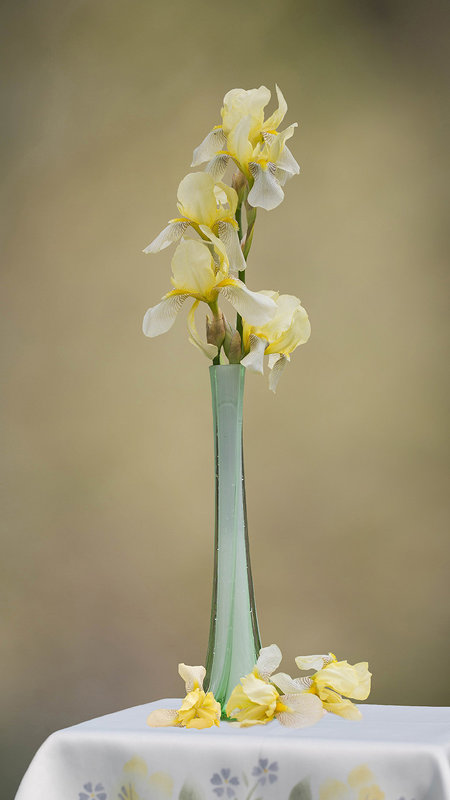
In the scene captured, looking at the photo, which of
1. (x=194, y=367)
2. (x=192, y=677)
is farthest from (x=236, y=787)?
(x=194, y=367)

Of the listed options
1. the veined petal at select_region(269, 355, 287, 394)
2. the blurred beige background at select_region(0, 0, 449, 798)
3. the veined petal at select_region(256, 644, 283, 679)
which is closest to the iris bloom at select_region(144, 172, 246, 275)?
the veined petal at select_region(269, 355, 287, 394)

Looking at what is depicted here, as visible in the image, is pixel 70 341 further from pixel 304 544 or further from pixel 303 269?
pixel 304 544

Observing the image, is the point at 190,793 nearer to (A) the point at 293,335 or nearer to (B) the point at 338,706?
(B) the point at 338,706

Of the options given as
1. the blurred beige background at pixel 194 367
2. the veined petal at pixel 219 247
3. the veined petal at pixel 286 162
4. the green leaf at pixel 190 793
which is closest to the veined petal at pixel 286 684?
the green leaf at pixel 190 793

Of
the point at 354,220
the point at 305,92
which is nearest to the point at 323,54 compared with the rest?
the point at 305,92

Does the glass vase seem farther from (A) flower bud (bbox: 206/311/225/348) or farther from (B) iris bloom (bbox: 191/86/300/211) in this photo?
(B) iris bloom (bbox: 191/86/300/211)

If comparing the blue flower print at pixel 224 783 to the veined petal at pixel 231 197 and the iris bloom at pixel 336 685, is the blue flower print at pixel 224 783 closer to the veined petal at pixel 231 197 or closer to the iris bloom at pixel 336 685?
the iris bloom at pixel 336 685
